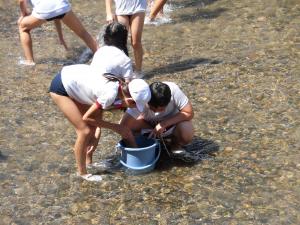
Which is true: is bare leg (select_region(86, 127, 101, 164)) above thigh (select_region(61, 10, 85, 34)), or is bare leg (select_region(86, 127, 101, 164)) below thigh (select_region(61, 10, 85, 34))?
below

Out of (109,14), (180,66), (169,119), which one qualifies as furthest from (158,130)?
(180,66)

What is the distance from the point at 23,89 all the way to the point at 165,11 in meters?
3.84

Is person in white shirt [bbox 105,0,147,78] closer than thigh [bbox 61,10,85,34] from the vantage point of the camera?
Yes

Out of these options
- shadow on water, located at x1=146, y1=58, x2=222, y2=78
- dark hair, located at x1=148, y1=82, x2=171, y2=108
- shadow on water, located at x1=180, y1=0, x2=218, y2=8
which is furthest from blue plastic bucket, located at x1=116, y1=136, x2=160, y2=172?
shadow on water, located at x1=180, y1=0, x2=218, y2=8

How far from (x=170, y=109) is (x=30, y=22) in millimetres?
3259

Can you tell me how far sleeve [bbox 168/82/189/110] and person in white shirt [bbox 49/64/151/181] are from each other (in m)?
0.52

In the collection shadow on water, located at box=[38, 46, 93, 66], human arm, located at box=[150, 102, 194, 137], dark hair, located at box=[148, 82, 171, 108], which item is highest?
dark hair, located at box=[148, 82, 171, 108]

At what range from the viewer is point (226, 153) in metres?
6.07

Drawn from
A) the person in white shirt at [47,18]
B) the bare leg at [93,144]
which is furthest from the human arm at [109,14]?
the bare leg at [93,144]

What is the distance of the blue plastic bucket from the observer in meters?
5.56

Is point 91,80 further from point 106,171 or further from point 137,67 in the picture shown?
point 137,67

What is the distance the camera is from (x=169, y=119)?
566cm

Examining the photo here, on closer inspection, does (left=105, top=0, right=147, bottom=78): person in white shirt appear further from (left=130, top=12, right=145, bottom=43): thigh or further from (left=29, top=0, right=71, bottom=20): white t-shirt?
(left=29, top=0, right=71, bottom=20): white t-shirt

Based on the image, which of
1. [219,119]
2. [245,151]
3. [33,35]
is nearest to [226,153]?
[245,151]
